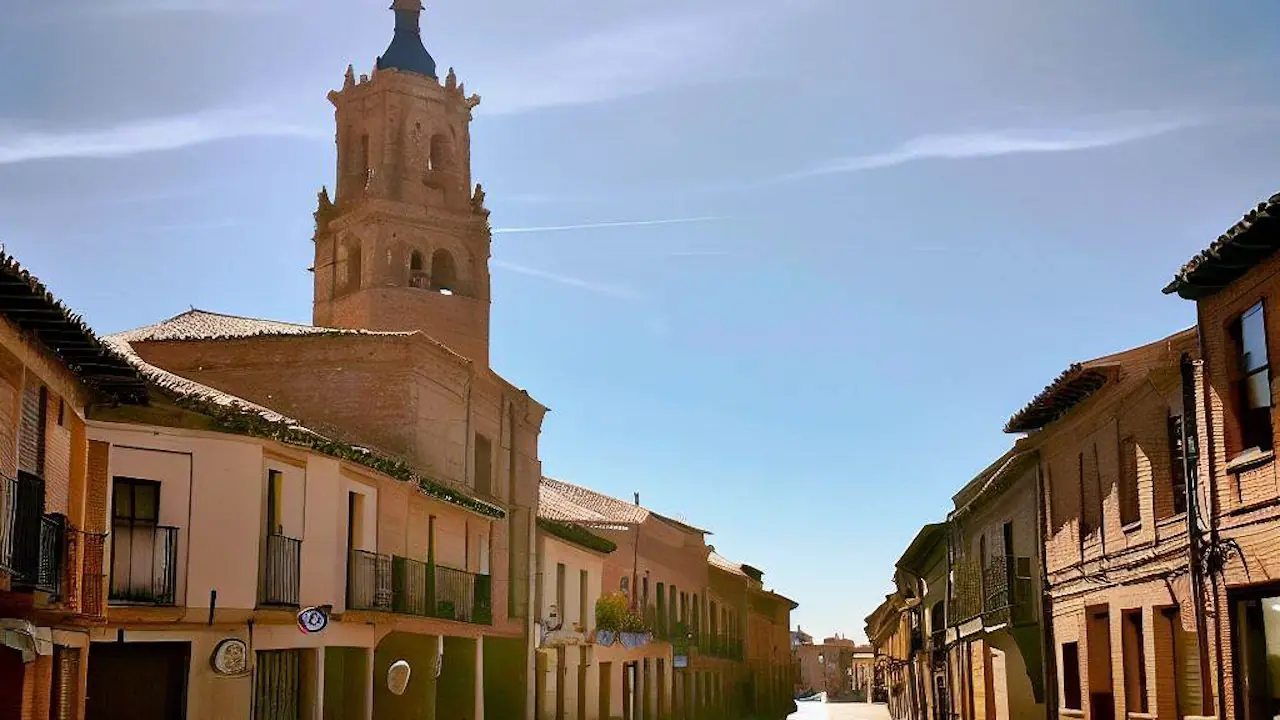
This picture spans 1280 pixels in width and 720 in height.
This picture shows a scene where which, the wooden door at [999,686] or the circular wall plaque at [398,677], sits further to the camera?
the wooden door at [999,686]

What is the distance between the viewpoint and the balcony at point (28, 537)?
13.2 m

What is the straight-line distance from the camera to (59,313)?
13570 mm

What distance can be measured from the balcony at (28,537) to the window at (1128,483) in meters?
12.1

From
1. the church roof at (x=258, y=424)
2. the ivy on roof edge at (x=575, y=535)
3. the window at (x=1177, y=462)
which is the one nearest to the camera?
the window at (x=1177, y=462)

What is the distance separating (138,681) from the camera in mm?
18594

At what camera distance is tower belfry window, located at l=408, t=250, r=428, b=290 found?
38031mm

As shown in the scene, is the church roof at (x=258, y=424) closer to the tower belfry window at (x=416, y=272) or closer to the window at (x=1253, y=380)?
the window at (x=1253, y=380)

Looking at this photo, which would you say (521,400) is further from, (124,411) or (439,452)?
(124,411)

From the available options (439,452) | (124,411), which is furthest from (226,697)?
(439,452)

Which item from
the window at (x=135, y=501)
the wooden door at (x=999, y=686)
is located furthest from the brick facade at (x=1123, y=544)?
the window at (x=135, y=501)

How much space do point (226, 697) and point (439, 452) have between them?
10852mm

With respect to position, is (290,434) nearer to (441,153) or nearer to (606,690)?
(441,153)

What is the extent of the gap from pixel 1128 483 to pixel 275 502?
431 inches

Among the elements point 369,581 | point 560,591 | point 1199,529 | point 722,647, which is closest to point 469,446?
point 560,591
